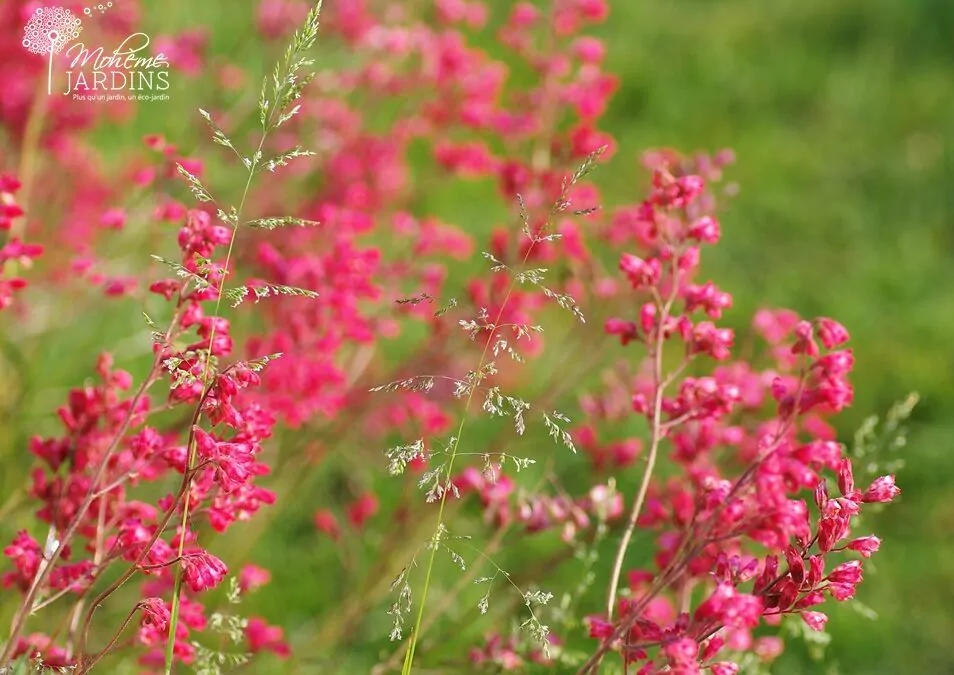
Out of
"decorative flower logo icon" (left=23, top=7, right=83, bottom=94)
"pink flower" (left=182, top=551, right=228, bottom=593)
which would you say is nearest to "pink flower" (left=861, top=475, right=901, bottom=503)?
"pink flower" (left=182, top=551, right=228, bottom=593)

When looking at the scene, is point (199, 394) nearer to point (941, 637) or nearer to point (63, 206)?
point (941, 637)

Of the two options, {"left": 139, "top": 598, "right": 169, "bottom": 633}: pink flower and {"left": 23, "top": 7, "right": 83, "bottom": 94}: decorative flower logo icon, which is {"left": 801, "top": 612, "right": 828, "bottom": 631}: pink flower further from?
{"left": 23, "top": 7, "right": 83, "bottom": 94}: decorative flower logo icon

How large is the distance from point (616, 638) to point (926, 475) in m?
2.76

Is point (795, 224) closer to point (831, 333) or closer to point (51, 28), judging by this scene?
point (51, 28)

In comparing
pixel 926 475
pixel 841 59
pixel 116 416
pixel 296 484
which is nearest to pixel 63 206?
pixel 296 484

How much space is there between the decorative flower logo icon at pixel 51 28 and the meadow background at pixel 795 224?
0.43 m

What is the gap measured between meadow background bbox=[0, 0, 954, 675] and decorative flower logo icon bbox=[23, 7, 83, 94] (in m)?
0.43

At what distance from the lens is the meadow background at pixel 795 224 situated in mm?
3250

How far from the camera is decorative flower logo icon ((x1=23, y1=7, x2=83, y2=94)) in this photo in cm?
342

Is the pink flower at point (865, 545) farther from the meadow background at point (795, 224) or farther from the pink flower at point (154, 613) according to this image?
the meadow background at point (795, 224)

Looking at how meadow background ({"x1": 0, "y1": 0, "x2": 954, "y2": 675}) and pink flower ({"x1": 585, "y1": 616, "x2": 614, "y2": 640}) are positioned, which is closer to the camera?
pink flower ({"x1": 585, "y1": 616, "x2": 614, "y2": 640})

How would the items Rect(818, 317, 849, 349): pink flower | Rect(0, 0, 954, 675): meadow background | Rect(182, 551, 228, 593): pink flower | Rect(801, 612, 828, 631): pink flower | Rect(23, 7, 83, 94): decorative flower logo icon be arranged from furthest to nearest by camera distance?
Rect(23, 7, 83, 94): decorative flower logo icon
Rect(0, 0, 954, 675): meadow background
Rect(818, 317, 849, 349): pink flower
Rect(801, 612, 828, 631): pink flower
Rect(182, 551, 228, 593): pink flower

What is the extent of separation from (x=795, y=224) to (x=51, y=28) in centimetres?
355

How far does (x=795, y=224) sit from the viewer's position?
5531 mm
